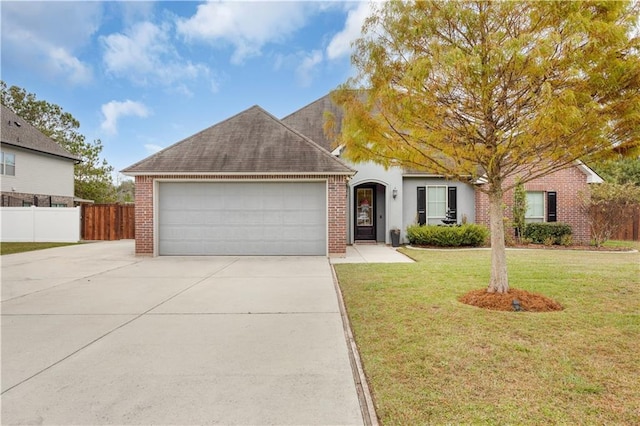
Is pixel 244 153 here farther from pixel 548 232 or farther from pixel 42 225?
pixel 548 232

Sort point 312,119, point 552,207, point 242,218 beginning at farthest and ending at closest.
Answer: point 312,119, point 552,207, point 242,218

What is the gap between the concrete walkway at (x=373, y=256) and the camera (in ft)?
34.3

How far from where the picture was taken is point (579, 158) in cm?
546

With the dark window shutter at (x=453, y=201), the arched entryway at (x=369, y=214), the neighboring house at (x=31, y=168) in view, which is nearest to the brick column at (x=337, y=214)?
the arched entryway at (x=369, y=214)

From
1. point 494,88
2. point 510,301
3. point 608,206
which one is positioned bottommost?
point 510,301

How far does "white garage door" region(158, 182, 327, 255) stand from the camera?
1169 centimetres

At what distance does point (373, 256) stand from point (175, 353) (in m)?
8.34

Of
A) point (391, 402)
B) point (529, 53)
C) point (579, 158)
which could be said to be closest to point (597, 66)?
point (529, 53)

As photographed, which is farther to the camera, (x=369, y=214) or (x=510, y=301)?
(x=369, y=214)

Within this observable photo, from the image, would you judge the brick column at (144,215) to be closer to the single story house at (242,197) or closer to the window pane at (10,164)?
the single story house at (242,197)

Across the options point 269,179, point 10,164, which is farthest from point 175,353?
point 10,164

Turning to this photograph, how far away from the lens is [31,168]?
67.9ft

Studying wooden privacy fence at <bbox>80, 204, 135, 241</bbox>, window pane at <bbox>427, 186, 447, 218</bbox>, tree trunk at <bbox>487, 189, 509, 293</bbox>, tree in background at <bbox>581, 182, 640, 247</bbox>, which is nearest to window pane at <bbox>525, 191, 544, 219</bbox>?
tree in background at <bbox>581, 182, 640, 247</bbox>

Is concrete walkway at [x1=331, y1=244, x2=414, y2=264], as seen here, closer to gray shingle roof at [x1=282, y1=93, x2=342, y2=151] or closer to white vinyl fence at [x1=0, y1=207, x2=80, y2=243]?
gray shingle roof at [x1=282, y1=93, x2=342, y2=151]
